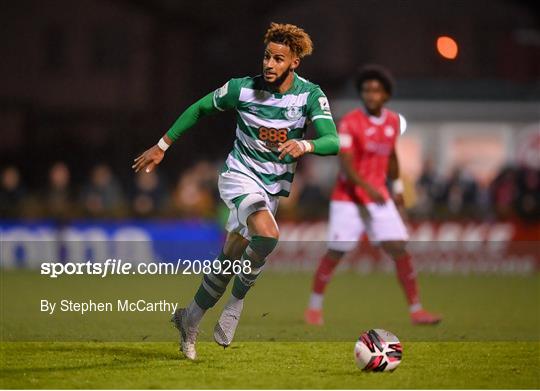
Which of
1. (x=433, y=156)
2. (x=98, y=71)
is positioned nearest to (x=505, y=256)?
(x=433, y=156)

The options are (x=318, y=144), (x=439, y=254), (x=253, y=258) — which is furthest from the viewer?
(x=439, y=254)

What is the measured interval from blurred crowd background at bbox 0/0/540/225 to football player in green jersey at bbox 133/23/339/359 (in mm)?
10968

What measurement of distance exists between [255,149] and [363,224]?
3.69m

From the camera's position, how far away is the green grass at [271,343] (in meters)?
8.34

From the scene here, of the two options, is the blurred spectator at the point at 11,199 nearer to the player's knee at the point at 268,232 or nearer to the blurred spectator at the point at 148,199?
the blurred spectator at the point at 148,199

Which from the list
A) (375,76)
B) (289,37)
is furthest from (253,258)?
(375,76)

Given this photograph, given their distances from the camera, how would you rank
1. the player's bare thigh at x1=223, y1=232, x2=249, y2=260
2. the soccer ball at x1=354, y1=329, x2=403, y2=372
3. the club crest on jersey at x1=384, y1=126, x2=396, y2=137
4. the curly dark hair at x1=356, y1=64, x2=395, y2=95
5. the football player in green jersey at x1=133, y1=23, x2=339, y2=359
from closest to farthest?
the soccer ball at x1=354, y1=329, x2=403, y2=372 → the football player in green jersey at x1=133, y1=23, x2=339, y2=359 → the player's bare thigh at x1=223, y1=232, x2=249, y2=260 → the curly dark hair at x1=356, y1=64, x2=395, y2=95 → the club crest on jersey at x1=384, y1=126, x2=396, y2=137

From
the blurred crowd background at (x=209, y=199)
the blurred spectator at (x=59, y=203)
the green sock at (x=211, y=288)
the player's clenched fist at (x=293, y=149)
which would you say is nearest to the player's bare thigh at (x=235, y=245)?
the green sock at (x=211, y=288)

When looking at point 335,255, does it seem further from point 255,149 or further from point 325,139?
point 325,139

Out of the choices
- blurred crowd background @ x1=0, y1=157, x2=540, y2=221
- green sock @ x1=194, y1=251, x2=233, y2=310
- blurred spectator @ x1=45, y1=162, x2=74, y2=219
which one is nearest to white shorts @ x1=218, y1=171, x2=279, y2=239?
green sock @ x1=194, y1=251, x2=233, y2=310

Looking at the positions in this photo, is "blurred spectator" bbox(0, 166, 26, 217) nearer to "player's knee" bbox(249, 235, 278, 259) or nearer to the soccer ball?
"player's knee" bbox(249, 235, 278, 259)

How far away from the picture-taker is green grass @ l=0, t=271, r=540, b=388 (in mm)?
8344

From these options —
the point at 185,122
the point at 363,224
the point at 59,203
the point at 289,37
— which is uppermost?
the point at 289,37

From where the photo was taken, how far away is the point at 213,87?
42.0 m
